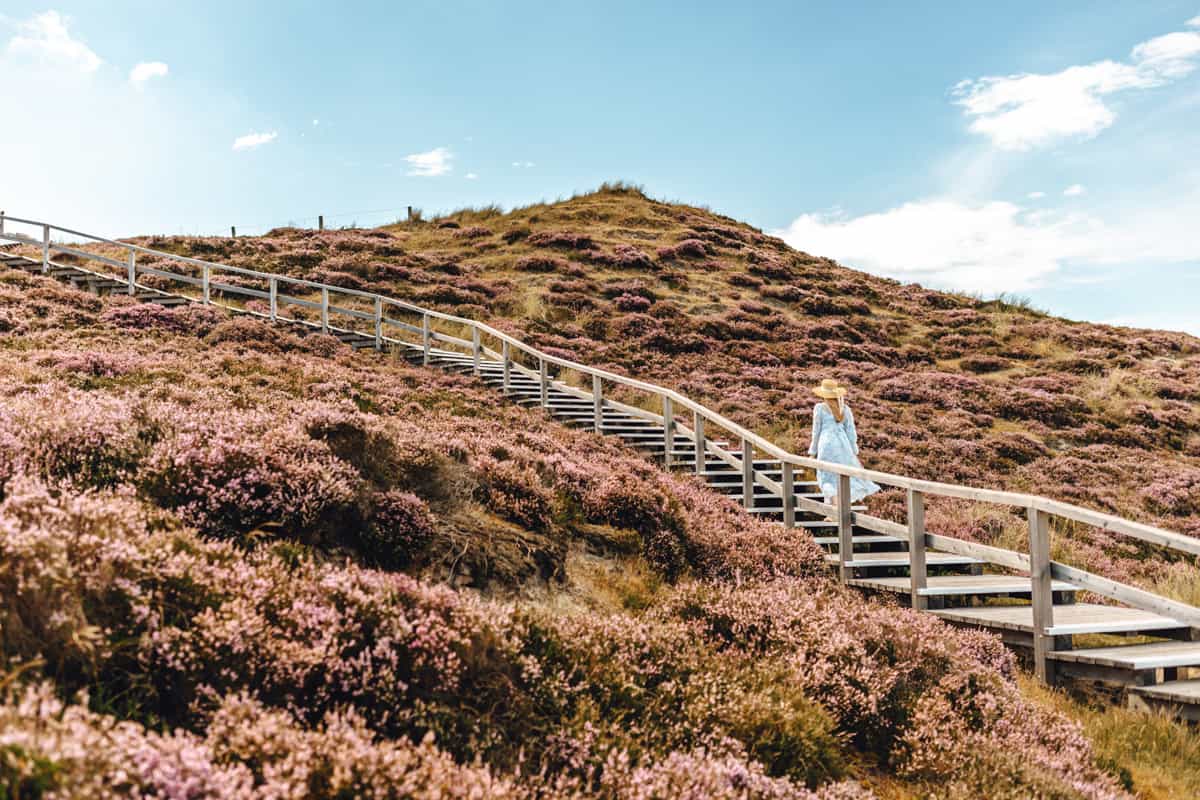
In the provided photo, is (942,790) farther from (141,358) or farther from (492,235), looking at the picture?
(492,235)

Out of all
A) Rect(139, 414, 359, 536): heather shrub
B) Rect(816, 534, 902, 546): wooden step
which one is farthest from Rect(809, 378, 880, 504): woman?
Rect(139, 414, 359, 536): heather shrub

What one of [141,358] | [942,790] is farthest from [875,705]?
[141,358]

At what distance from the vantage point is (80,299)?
610 inches

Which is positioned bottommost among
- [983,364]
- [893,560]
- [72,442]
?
[893,560]

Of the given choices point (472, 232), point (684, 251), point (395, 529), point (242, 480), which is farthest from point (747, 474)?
point (472, 232)

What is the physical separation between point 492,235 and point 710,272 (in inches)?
413

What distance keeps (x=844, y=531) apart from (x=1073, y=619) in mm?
2448

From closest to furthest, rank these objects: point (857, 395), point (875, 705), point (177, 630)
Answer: point (177, 630) → point (875, 705) → point (857, 395)

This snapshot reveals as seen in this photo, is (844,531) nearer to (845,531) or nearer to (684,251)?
(845,531)

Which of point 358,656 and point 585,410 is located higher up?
point 585,410

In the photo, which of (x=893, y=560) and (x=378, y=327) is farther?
(x=378, y=327)

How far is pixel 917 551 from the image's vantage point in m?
7.56

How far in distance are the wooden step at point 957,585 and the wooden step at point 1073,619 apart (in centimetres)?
18

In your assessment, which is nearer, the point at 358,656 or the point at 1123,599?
the point at 358,656
